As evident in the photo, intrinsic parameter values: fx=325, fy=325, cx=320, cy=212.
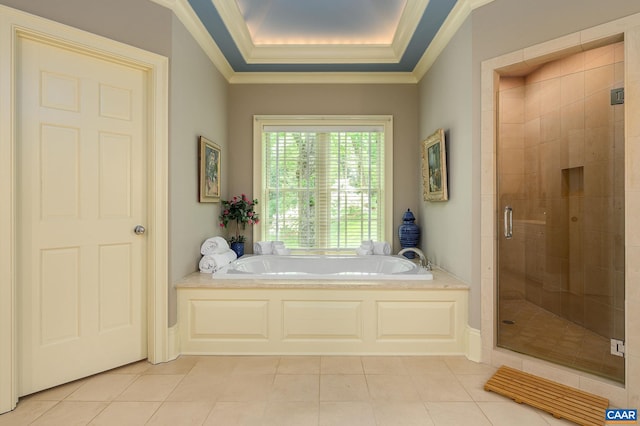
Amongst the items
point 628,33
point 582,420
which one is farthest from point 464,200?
point 582,420

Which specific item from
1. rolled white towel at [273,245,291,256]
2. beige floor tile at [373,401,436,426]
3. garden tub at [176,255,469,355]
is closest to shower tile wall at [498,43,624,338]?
garden tub at [176,255,469,355]

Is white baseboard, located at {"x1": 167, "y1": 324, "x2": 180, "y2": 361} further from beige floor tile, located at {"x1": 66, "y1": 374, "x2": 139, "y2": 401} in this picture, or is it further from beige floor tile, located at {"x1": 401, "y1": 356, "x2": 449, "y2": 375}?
beige floor tile, located at {"x1": 401, "y1": 356, "x2": 449, "y2": 375}

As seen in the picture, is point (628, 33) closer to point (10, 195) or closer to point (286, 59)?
point (286, 59)

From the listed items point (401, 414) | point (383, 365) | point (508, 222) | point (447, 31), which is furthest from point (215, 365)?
point (447, 31)

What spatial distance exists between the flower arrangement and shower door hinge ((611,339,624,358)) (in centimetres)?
299

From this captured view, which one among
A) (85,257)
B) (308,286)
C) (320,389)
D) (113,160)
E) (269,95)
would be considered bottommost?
(320,389)

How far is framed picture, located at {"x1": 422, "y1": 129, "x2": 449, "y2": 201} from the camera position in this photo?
2.75m

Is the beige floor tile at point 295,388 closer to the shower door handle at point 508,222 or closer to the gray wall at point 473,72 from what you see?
the gray wall at point 473,72

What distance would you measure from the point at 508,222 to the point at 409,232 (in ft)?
4.11

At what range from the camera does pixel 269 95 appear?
12.0 feet

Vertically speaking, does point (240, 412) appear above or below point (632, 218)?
below

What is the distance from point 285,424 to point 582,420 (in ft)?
4.84

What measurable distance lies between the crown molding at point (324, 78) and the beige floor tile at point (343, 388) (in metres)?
2.93

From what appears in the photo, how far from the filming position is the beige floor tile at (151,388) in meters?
1.87
